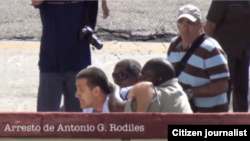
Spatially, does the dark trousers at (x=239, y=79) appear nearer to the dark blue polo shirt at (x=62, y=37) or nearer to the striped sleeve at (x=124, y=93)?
the dark blue polo shirt at (x=62, y=37)

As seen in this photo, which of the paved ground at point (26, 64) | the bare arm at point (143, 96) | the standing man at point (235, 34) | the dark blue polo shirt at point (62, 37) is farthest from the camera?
the paved ground at point (26, 64)

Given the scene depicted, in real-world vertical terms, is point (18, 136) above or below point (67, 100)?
above

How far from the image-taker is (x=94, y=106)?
4.71 metres

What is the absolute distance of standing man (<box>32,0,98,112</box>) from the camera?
18.6 feet

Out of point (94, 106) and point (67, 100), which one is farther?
point (67, 100)

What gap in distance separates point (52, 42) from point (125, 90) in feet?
3.64

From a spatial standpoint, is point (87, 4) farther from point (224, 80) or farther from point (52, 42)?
point (224, 80)

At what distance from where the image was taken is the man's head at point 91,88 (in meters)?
4.68

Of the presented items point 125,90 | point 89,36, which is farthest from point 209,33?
point 125,90

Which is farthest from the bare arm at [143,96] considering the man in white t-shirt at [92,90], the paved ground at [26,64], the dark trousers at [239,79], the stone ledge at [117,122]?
the paved ground at [26,64]

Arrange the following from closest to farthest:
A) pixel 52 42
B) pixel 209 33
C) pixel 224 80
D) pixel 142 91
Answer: pixel 142 91 → pixel 224 80 → pixel 52 42 → pixel 209 33

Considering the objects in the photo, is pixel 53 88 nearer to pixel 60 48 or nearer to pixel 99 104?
pixel 60 48

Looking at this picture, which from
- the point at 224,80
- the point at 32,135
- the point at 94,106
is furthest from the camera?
the point at 224,80

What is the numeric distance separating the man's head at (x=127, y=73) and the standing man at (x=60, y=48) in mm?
587
